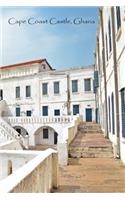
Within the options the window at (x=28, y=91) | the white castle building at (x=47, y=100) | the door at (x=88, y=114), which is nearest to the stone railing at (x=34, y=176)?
the white castle building at (x=47, y=100)

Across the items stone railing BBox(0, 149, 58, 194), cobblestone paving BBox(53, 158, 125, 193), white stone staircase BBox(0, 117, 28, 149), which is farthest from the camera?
white stone staircase BBox(0, 117, 28, 149)

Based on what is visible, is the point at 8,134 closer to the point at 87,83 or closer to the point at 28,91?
the point at 28,91

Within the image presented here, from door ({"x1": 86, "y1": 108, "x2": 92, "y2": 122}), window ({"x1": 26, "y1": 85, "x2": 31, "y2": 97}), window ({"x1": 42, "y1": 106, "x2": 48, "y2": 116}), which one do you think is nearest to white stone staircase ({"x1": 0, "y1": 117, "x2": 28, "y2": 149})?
window ({"x1": 26, "y1": 85, "x2": 31, "y2": 97})

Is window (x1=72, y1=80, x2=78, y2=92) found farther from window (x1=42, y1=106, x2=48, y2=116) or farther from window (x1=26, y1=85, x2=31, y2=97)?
window (x1=26, y1=85, x2=31, y2=97)

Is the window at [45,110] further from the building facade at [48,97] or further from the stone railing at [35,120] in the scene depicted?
the stone railing at [35,120]

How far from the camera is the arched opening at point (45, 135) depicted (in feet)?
51.9

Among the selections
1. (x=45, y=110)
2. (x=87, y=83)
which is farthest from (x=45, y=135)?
(x=87, y=83)

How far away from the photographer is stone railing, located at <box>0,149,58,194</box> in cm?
229

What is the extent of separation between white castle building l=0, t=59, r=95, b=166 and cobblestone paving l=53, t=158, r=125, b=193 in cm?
978
